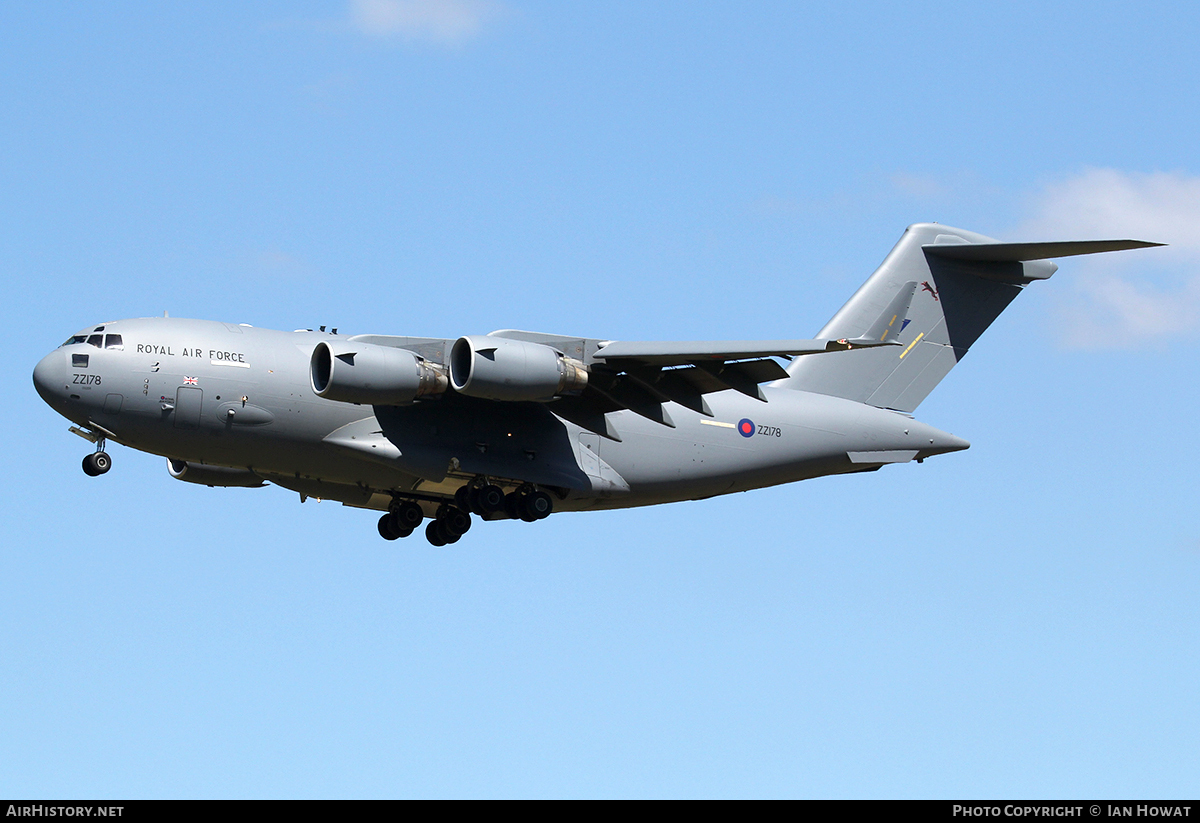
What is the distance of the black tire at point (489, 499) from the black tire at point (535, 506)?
277 mm

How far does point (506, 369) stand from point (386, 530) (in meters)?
3.52

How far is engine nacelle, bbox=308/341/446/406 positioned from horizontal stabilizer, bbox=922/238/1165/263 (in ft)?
23.4

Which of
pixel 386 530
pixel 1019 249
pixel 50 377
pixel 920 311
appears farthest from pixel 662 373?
pixel 50 377

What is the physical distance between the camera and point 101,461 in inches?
580

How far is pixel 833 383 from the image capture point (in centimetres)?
1791

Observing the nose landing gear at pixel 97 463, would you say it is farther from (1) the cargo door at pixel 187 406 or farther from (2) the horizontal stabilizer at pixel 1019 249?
(2) the horizontal stabilizer at pixel 1019 249

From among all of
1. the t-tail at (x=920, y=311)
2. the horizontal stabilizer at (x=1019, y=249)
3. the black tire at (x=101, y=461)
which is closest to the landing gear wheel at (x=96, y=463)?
the black tire at (x=101, y=461)

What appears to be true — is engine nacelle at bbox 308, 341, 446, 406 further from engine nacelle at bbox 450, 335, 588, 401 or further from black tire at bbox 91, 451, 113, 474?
black tire at bbox 91, 451, 113, 474

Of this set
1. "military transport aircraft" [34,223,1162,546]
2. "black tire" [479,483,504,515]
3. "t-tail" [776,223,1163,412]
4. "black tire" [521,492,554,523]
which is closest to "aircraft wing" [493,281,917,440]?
"military transport aircraft" [34,223,1162,546]

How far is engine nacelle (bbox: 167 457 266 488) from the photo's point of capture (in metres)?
16.9
